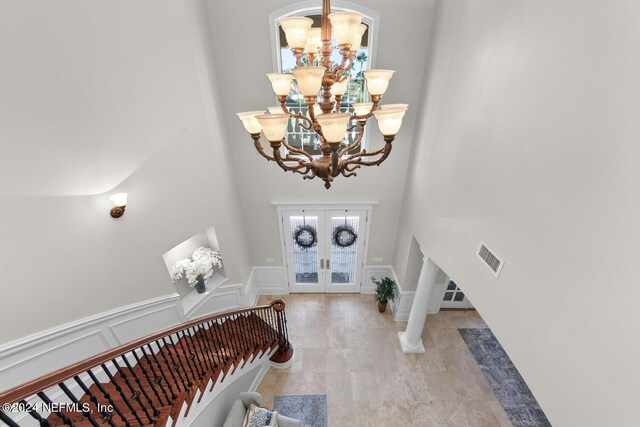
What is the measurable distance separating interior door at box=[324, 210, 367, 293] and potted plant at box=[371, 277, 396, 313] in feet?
1.88

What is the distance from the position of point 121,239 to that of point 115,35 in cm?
215

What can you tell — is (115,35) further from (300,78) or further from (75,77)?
(300,78)

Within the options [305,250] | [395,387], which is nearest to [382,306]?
[395,387]

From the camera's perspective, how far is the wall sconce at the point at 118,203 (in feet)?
10.0

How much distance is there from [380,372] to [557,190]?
12.9ft

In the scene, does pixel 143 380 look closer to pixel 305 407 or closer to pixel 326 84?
pixel 305 407

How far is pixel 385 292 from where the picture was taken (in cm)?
556

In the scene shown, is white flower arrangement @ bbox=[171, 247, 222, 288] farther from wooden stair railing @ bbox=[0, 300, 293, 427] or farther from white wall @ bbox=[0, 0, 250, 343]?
wooden stair railing @ bbox=[0, 300, 293, 427]

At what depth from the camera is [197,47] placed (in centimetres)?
353

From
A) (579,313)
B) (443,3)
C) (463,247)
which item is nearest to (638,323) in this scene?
(579,313)

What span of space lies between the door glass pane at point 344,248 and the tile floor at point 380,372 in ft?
2.16

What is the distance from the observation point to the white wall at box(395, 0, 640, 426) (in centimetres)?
149

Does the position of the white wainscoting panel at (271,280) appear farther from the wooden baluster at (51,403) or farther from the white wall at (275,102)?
the wooden baluster at (51,403)

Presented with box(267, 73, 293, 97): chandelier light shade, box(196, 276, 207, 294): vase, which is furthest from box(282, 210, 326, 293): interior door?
box(267, 73, 293, 97): chandelier light shade
